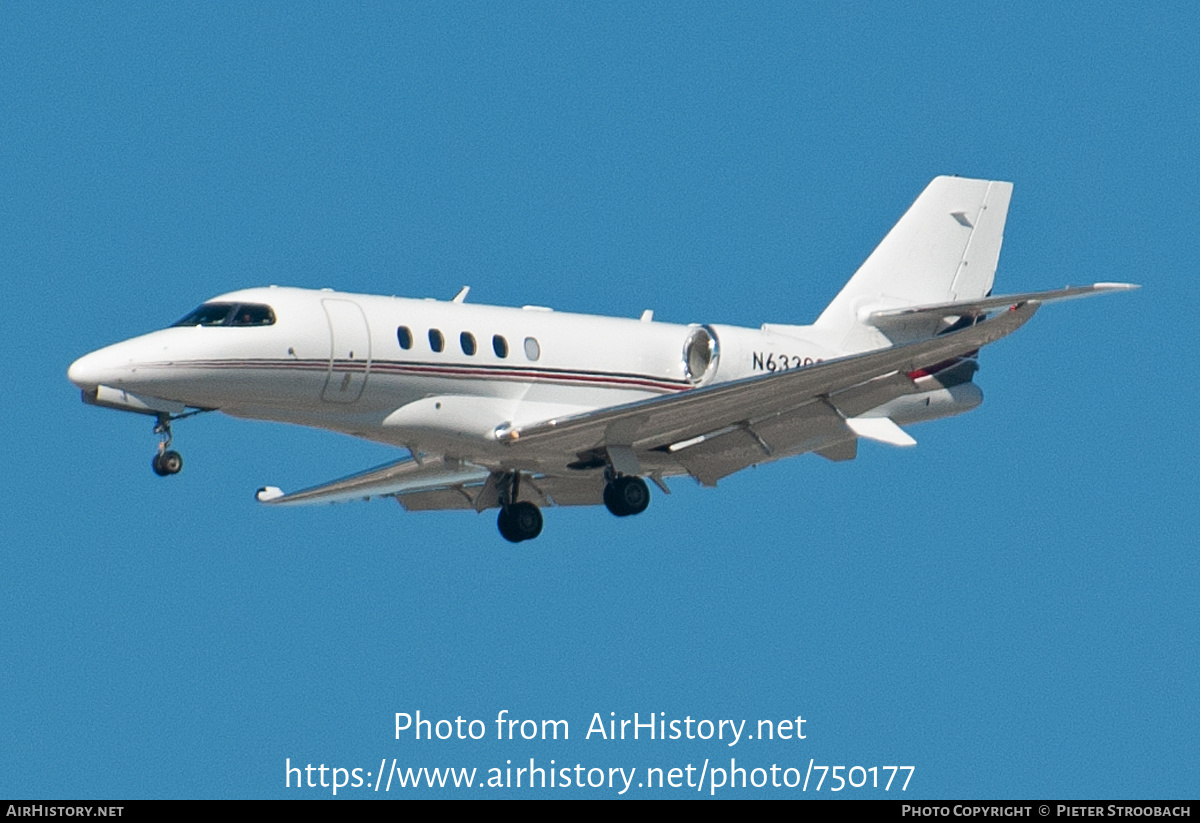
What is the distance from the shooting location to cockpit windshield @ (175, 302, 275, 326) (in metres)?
22.1

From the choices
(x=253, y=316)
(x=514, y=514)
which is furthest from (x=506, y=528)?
(x=253, y=316)

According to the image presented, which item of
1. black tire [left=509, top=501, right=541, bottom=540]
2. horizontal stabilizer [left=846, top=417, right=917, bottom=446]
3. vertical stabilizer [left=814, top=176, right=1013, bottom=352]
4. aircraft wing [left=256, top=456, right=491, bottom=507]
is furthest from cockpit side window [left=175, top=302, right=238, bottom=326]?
vertical stabilizer [left=814, top=176, right=1013, bottom=352]

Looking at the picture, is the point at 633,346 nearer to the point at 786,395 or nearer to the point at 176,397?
the point at 786,395

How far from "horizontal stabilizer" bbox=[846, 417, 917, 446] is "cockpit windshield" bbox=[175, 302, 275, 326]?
714cm

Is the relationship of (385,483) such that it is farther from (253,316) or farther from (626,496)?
(253,316)

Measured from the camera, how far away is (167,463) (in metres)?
21.3

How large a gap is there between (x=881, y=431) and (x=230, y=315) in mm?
8004

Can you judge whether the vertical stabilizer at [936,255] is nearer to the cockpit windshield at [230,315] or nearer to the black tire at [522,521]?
the black tire at [522,521]

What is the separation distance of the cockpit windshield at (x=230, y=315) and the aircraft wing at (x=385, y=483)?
3.89m

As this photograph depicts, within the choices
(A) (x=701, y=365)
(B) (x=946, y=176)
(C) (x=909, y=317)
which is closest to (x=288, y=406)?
(A) (x=701, y=365)

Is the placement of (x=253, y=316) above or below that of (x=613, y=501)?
below

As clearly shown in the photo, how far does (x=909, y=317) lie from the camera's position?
26.9m

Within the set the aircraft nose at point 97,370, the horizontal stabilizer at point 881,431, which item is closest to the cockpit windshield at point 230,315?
the aircraft nose at point 97,370

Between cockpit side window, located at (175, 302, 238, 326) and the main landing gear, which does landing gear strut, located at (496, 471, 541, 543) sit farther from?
cockpit side window, located at (175, 302, 238, 326)
